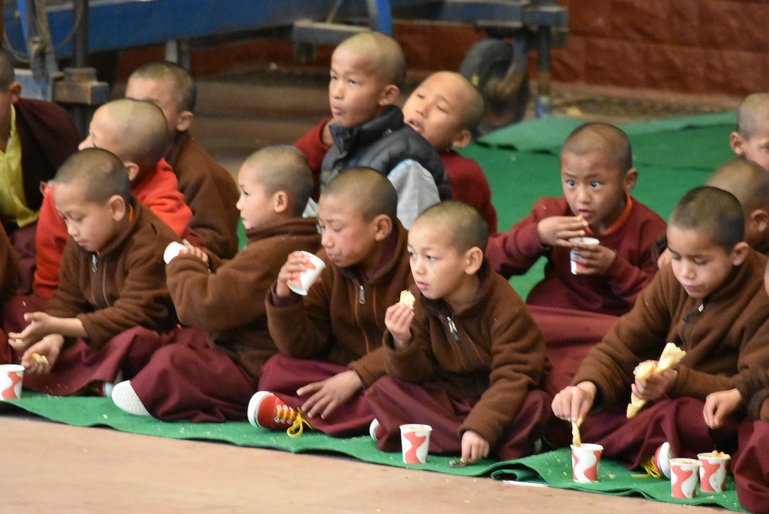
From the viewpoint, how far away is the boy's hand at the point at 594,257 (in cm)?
399

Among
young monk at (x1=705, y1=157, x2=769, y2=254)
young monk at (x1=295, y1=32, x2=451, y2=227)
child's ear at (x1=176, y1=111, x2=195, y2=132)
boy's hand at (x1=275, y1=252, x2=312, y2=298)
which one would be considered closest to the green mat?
boy's hand at (x1=275, y1=252, x2=312, y2=298)

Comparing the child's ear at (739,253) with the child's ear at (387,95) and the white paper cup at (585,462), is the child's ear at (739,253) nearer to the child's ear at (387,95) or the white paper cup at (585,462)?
the white paper cup at (585,462)

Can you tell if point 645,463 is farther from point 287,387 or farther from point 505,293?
point 287,387

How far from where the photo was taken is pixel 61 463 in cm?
357

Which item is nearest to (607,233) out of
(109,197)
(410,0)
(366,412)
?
(366,412)

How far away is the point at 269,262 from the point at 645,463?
113 cm

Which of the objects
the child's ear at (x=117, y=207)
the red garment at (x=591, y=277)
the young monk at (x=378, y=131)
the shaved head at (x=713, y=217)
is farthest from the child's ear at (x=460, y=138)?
the shaved head at (x=713, y=217)

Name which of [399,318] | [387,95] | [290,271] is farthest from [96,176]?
[399,318]

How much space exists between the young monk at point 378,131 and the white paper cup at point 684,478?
4.24 feet

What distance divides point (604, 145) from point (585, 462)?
3.37 ft

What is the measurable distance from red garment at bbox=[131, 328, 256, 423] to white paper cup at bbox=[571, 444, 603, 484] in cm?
102

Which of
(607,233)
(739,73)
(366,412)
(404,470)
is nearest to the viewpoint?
(404,470)

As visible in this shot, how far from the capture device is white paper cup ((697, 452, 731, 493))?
3314 mm

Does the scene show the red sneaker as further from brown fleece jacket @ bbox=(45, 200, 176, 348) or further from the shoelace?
brown fleece jacket @ bbox=(45, 200, 176, 348)
